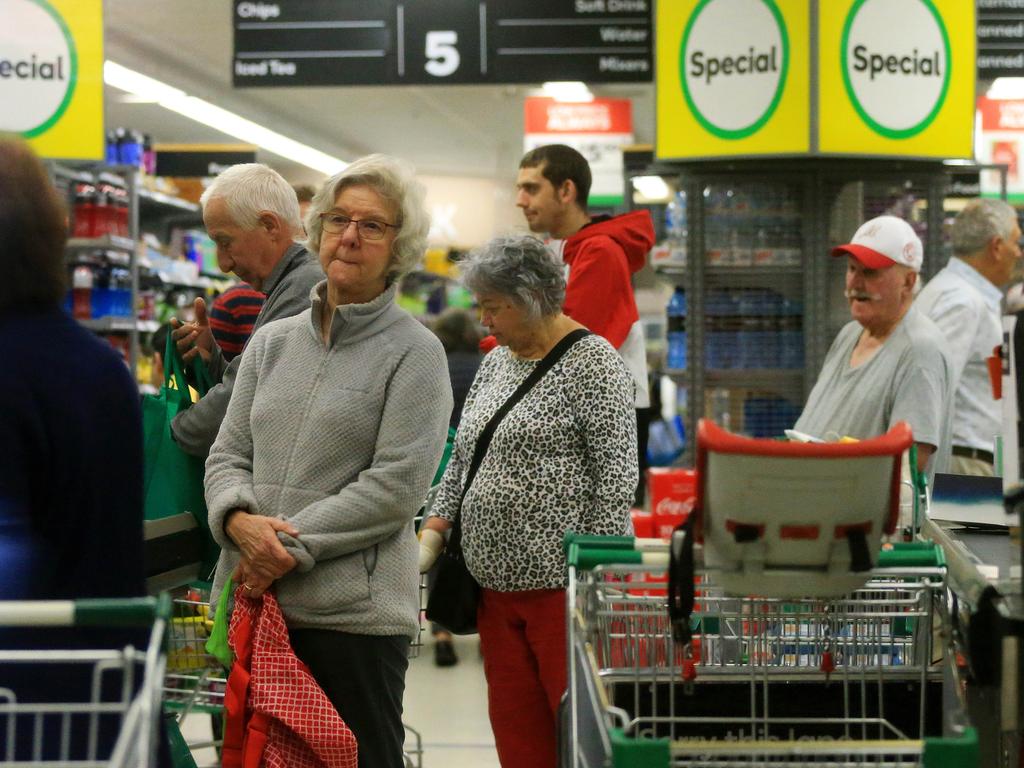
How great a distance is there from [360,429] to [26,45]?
4.99 meters

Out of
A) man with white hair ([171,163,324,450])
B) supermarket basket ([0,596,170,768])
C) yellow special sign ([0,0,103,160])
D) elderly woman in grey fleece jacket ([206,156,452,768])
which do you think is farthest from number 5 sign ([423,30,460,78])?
supermarket basket ([0,596,170,768])

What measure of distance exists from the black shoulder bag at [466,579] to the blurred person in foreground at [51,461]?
4.53 feet

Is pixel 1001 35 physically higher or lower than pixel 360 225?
higher

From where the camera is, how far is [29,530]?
5.90 feet

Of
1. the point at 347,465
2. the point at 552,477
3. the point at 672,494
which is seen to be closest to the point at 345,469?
the point at 347,465

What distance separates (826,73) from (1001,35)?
314 cm

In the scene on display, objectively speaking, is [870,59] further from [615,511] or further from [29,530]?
[29,530]

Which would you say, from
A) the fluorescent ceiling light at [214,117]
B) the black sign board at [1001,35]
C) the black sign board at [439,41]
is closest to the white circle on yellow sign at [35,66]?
the black sign board at [439,41]

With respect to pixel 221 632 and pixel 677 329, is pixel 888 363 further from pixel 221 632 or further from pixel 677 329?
pixel 677 329

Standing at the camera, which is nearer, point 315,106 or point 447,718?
point 447,718

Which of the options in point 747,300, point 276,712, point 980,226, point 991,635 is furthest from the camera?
point 747,300

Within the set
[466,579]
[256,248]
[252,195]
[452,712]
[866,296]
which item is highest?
[252,195]

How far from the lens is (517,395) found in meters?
3.21

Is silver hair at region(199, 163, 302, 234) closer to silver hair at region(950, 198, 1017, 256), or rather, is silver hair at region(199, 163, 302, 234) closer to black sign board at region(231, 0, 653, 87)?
silver hair at region(950, 198, 1017, 256)
